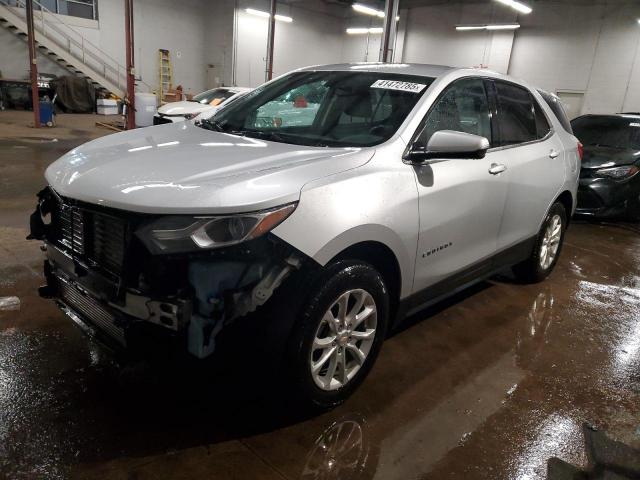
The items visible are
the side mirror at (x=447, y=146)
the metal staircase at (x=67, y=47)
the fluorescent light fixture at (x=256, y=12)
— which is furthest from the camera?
the fluorescent light fixture at (x=256, y=12)

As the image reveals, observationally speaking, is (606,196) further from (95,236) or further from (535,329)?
(95,236)

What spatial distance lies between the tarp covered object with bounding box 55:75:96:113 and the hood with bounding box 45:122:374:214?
59.2ft

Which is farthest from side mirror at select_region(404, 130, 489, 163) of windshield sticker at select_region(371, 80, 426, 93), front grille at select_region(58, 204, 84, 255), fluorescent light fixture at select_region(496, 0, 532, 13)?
fluorescent light fixture at select_region(496, 0, 532, 13)

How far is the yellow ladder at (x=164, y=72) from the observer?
2047 centimetres

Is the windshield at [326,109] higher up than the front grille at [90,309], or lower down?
higher up

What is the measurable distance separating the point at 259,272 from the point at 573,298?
321cm

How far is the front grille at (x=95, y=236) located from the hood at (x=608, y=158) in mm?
6311

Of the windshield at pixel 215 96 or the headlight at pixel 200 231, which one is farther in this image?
the windshield at pixel 215 96

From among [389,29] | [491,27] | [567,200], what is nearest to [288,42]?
[491,27]

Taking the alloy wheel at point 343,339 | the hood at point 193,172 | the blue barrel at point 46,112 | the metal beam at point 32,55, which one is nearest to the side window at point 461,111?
the hood at point 193,172

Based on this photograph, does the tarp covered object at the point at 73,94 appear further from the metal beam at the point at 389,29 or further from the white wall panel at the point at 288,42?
the metal beam at the point at 389,29

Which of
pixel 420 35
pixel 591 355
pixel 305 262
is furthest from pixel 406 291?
pixel 420 35

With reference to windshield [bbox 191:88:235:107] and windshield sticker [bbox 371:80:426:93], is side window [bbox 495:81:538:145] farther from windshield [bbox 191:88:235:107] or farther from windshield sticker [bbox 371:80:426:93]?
windshield [bbox 191:88:235:107]

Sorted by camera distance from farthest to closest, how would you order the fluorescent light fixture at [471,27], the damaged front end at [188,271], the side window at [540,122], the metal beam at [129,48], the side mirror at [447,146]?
1. the fluorescent light fixture at [471,27]
2. the metal beam at [129,48]
3. the side window at [540,122]
4. the side mirror at [447,146]
5. the damaged front end at [188,271]
